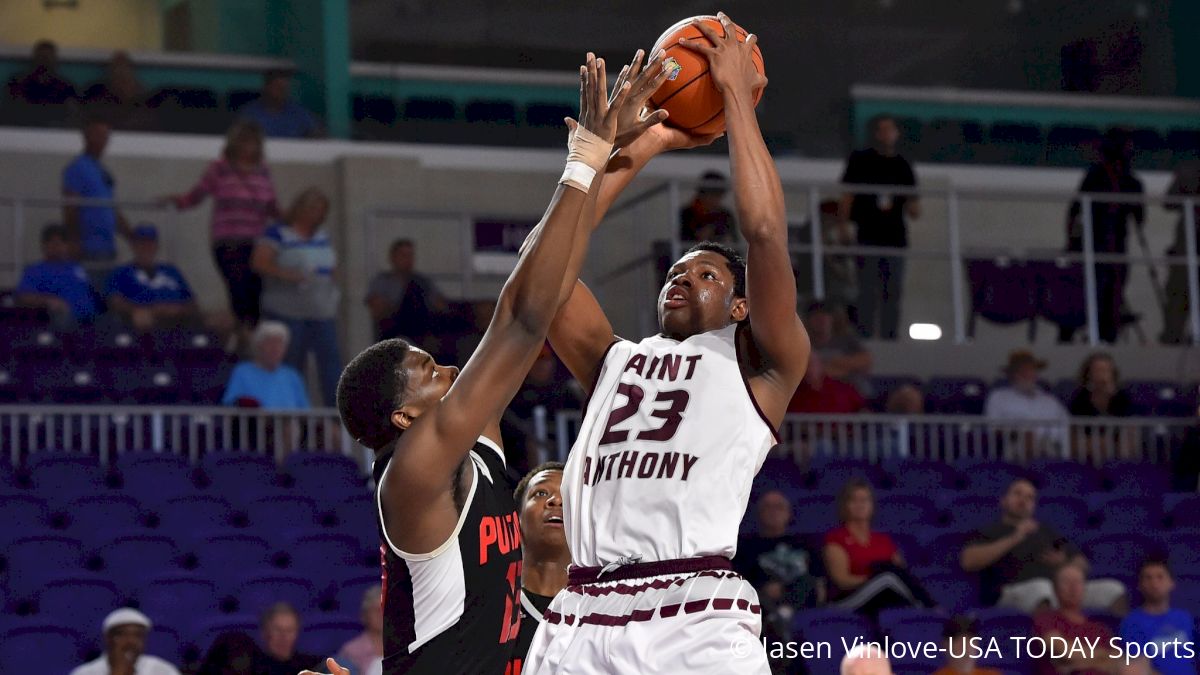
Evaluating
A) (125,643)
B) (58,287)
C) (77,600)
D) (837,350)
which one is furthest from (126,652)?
(837,350)

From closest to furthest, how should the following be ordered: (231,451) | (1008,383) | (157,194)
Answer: (231,451) < (1008,383) < (157,194)

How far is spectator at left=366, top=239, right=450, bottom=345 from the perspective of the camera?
11.7 meters

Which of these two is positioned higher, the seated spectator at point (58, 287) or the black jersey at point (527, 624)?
the seated spectator at point (58, 287)

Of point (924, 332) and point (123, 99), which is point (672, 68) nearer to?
point (924, 332)

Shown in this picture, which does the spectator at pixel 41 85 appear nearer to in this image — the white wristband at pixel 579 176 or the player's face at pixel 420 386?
the player's face at pixel 420 386

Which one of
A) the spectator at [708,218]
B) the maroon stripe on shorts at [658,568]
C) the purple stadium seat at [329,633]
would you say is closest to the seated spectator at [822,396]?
the spectator at [708,218]

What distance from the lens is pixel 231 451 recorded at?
10531 millimetres

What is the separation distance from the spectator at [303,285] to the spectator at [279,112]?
7.31 feet

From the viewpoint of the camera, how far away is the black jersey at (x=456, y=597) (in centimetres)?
429

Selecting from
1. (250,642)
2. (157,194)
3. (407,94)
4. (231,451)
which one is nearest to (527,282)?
(250,642)

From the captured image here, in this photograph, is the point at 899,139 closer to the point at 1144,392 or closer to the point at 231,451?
the point at 1144,392

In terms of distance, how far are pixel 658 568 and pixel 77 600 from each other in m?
4.89

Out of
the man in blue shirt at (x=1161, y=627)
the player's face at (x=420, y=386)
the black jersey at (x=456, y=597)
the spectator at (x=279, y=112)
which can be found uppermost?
the spectator at (x=279, y=112)

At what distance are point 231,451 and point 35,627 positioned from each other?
262 centimetres
